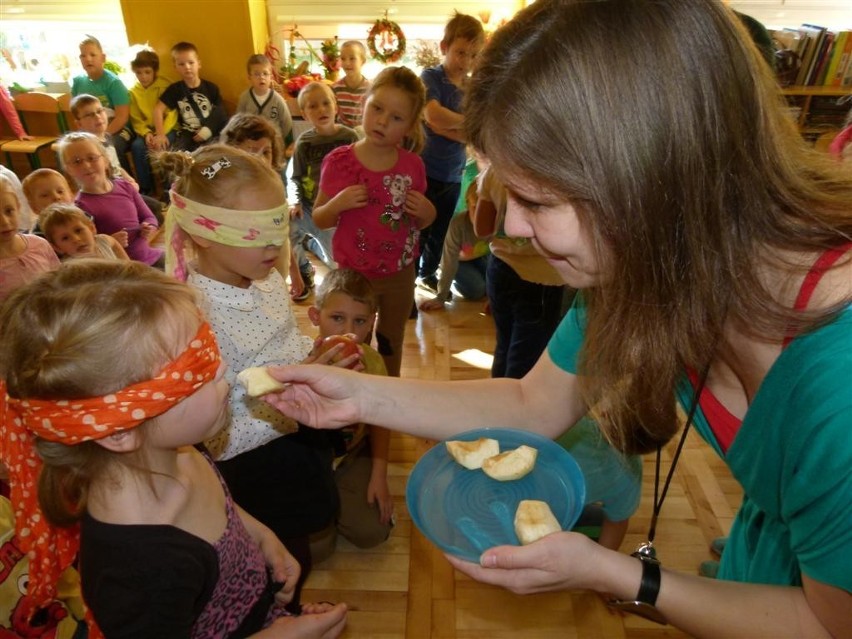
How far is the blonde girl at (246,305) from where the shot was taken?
66.2 inches

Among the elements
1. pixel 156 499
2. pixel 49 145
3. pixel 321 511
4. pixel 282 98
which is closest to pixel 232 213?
pixel 156 499

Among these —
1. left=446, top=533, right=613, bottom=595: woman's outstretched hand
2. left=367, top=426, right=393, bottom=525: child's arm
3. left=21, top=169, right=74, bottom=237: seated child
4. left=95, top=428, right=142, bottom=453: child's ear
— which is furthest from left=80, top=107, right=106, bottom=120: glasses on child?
left=446, top=533, right=613, bottom=595: woman's outstretched hand

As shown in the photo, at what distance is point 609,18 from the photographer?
0.75 m

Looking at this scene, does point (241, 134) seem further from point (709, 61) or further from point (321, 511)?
point (709, 61)

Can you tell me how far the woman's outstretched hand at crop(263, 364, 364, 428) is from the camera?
1.32 metres

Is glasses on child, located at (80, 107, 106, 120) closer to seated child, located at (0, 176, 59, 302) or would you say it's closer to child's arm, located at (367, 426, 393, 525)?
seated child, located at (0, 176, 59, 302)

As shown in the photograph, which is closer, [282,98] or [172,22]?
[282,98]

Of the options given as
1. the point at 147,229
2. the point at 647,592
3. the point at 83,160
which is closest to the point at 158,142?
the point at 147,229

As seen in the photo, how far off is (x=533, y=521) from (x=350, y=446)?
1.42 meters

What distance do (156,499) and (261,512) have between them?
746mm

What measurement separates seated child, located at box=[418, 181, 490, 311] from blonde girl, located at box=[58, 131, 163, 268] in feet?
6.04

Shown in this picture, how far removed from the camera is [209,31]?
5.58m

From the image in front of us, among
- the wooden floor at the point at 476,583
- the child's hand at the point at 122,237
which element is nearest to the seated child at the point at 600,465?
the wooden floor at the point at 476,583

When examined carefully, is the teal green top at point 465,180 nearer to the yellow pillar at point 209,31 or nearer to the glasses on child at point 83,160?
the glasses on child at point 83,160
